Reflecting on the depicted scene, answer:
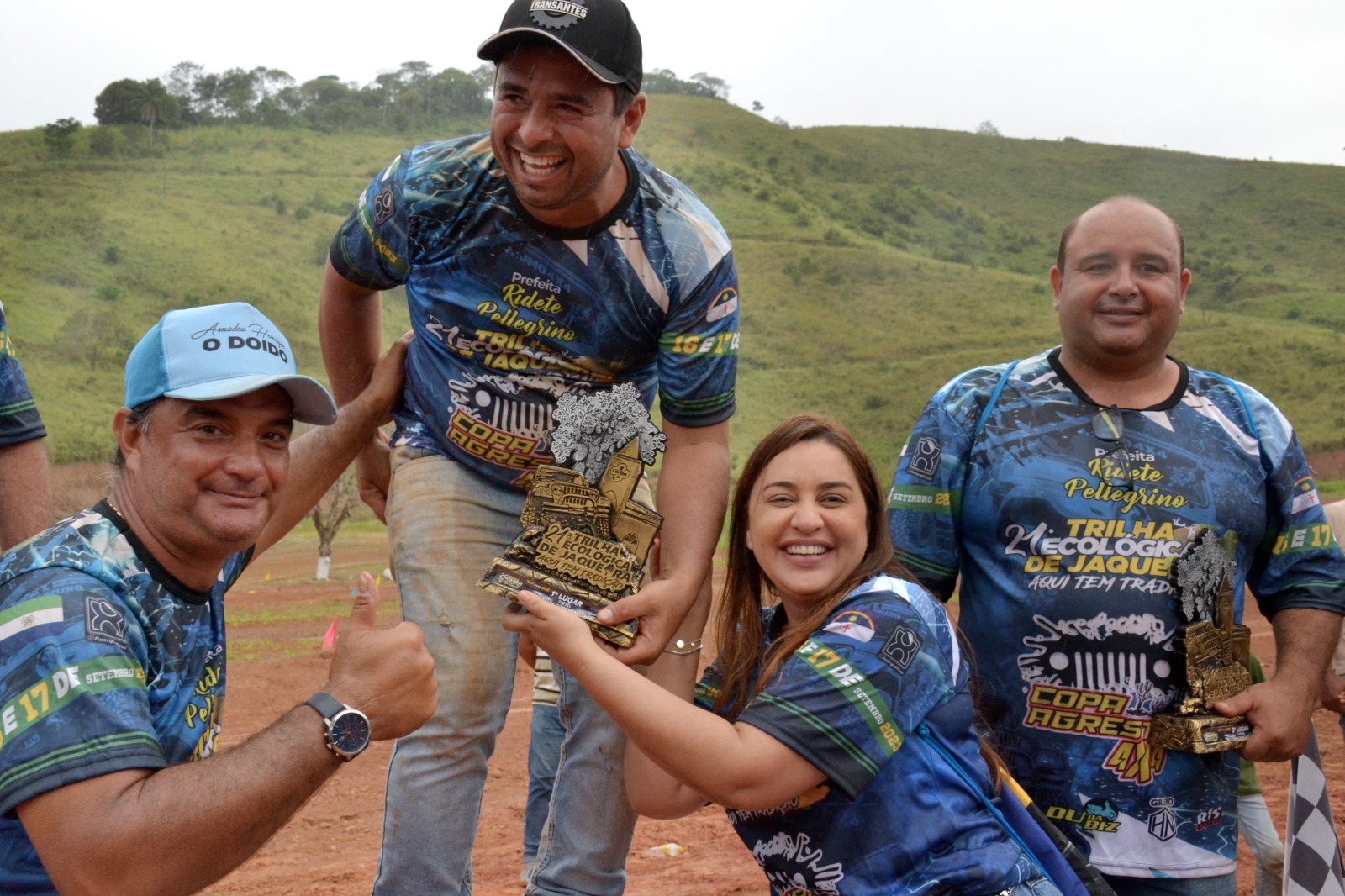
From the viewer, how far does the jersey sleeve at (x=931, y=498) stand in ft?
13.5

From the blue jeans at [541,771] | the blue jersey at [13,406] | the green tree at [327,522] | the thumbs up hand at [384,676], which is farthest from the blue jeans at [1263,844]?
the green tree at [327,522]

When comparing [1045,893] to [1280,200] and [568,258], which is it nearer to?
[568,258]

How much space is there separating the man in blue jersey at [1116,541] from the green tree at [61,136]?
6368 cm

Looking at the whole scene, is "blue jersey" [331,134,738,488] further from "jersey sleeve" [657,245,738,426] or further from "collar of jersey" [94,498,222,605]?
"collar of jersey" [94,498,222,605]

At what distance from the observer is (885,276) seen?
217 feet

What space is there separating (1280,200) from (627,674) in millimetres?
79910

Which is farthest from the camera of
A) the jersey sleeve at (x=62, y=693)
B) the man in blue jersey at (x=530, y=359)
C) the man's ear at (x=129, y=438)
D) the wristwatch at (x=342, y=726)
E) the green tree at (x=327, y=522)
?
the green tree at (x=327, y=522)

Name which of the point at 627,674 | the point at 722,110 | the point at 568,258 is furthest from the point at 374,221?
the point at 722,110

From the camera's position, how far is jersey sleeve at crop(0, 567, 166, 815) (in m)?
2.38

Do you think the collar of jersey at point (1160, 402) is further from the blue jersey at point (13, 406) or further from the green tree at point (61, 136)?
the green tree at point (61, 136)

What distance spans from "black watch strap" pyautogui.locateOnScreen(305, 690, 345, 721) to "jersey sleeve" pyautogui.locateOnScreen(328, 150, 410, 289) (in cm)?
166

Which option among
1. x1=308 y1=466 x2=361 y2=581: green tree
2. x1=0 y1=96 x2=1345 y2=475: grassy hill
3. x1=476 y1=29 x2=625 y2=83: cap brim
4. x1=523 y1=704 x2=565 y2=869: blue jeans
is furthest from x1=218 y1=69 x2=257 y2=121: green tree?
x1=476 y1=29 x2=625 y2=83: cap brim

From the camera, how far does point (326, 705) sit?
2674 millimetres

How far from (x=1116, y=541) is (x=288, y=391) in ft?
8.44
